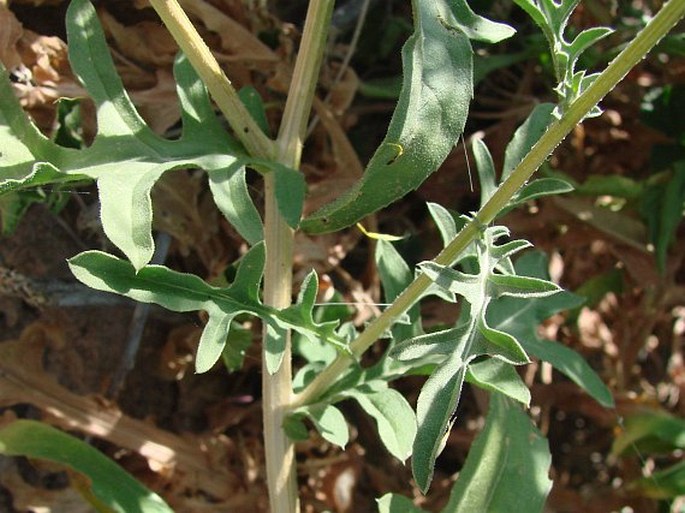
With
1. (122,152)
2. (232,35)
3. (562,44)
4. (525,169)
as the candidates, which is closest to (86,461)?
(122,152)

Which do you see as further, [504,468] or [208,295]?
[504,468]

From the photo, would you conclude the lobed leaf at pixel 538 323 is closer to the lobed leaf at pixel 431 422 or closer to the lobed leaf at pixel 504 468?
the lobed leaf at pixel 504 468

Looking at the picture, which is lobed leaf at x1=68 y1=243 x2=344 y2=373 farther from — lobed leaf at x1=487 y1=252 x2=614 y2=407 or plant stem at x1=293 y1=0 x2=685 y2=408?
lobed leaf at x1=487 y1=252 x2=614 y2=407

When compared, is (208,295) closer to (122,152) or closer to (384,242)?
(122,152)

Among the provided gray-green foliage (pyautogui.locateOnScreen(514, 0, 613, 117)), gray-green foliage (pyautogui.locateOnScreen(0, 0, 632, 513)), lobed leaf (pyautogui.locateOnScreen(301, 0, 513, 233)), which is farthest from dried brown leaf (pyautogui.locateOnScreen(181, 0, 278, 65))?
gray-green foliage (pyautogui.locateOnScreen(514, 0, 613, 117))

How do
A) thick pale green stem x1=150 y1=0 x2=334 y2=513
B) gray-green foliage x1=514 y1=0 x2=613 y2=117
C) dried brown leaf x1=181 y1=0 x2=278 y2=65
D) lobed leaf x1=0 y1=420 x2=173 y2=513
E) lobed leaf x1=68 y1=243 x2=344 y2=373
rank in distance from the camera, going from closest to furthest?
gray-green foliage x1=514 y1=0 x2=613 y2=117 < lobed leaf x1=68 y1=243 x2=344 y2=373 < thick pale green stem x1=150 y1=0 x2=334 y2=513 < lobed leaf x1=0 y1=420 x2=173 y2=513 < dried brown leaf x1=181 y1=0 x2=278 y2=65

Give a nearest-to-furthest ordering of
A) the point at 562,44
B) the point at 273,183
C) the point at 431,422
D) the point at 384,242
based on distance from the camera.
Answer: the point at 431,422
the point at 562,44
the point at 273,183
the point at 384,242

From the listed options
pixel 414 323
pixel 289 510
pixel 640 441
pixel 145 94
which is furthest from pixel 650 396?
pixel 145 94

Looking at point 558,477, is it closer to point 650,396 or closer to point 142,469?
point 650,396
